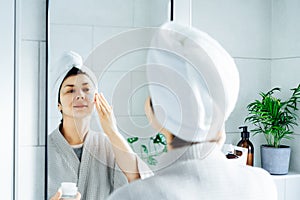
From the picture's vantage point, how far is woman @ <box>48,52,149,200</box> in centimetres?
119

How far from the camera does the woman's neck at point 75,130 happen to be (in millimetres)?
1202

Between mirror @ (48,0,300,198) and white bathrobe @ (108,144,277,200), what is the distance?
1.79 ft

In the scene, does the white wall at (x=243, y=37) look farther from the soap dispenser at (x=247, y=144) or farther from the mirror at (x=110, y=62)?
the mirror at (x=110, y=62)

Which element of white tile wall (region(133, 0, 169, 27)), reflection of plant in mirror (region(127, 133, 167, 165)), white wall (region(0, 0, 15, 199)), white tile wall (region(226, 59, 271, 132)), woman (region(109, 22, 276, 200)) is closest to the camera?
woman (region(109, 22, 276, 200))

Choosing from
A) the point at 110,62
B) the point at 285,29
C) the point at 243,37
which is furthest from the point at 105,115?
the point at 285,29

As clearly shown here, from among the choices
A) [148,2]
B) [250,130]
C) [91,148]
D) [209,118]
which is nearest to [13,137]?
[91,148]

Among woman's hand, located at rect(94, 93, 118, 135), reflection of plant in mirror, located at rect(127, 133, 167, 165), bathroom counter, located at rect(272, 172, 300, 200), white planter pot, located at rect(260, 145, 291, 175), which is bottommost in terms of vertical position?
bathroom counter, located at rect(272, 172, 300, 200)

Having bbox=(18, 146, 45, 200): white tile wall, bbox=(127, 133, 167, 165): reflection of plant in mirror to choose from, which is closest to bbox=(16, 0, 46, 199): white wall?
bbox=(18, 146, 45, 200): white tile wall

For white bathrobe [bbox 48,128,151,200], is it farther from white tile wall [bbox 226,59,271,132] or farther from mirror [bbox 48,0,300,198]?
white tile wall [bbox 226,59,271,132]

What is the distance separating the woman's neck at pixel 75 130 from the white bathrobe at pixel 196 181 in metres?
0.58

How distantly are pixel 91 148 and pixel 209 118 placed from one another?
0.65 m

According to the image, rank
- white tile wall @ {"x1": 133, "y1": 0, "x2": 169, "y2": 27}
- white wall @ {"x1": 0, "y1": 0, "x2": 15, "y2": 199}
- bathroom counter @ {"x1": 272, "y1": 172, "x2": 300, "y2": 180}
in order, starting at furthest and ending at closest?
bathroom counter @ {"x1": 272, "y1": 172, "x2": 300, "y2": 180} → white tile wall @ {"x1": 133, "y1": 0, "x2": 169, "y2": 27} → white wall @ {"x1": 0, "y1": 0, "x2": 15, "y2": 199}

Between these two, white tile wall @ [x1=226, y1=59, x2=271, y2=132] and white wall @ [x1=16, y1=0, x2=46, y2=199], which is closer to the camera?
white wall @ [x1=16, y1=0, x2=46, y2=199]

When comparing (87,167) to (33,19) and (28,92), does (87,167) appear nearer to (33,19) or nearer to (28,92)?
(28,92)
